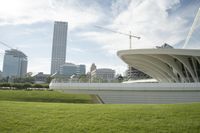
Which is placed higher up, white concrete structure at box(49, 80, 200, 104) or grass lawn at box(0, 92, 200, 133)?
white concrete structure at box(49, 80, 200, 104)

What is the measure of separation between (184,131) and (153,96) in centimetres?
1703

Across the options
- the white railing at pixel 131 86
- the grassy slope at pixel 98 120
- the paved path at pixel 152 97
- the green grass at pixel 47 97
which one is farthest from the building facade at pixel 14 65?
the grassy slope at pixel 98 120

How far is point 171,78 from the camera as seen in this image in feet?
125

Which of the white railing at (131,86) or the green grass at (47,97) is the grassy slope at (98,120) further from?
the white railing at (131,86)

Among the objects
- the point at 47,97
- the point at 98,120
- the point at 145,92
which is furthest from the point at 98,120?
the point at 47,97

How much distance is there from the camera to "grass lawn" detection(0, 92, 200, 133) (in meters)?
7.84

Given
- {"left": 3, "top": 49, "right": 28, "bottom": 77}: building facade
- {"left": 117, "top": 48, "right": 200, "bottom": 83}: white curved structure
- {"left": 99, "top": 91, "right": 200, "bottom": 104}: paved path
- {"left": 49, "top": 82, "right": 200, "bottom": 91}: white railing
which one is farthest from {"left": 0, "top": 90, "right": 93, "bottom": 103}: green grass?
{"left": 3, "top": 49, "right": 28, "bottom": 77}: building facade

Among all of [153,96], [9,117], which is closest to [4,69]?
[153,96]

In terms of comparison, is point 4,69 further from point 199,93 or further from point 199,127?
point 199,127

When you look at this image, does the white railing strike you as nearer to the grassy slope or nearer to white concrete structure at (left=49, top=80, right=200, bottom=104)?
white concrete structure at (left=49, top=80, right=200, bottom=104)

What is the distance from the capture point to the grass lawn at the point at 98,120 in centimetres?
784

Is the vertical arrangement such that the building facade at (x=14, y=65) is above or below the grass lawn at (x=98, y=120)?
above

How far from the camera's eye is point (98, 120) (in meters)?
8.68

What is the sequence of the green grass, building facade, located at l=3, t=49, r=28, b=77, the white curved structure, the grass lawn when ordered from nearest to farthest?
the grass lawn < the green grass < the white curved structure < building facade, located at l=3, t=49, r=28, b=77
